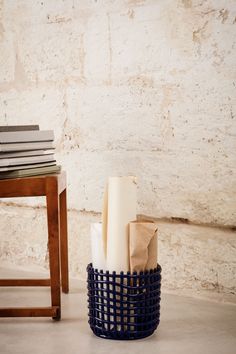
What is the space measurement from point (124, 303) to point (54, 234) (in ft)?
1.34

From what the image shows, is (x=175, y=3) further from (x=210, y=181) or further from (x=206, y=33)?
(x=210, y=181)

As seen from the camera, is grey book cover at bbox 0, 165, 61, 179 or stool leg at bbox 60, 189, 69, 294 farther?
stool leg at bbox 60, 189, 69, 294

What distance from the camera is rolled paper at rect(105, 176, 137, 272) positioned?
Answer: 5.86 ft

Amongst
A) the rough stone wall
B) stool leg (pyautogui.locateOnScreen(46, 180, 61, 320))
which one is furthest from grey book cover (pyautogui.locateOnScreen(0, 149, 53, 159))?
the rough stone wall

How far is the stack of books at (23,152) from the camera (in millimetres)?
2021

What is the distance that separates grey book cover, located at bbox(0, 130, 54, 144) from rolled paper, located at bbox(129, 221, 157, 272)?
583 millimetres

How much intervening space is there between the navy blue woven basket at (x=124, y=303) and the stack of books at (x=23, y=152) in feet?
1.59

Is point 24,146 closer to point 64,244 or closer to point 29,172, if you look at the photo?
point 29,172

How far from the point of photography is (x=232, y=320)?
202 centimetres

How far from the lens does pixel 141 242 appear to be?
5.76 feet

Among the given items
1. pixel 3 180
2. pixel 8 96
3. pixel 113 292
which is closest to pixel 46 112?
pixel 8 96

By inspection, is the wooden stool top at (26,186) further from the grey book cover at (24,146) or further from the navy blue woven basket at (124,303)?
the navy blue woven basket at (124,303)

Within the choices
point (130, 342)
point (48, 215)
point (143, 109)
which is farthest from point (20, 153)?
point (130, 342)

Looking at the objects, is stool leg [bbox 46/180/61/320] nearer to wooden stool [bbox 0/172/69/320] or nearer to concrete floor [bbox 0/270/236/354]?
wooden stool [bbox 0/172/69/320]
